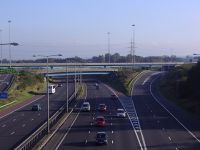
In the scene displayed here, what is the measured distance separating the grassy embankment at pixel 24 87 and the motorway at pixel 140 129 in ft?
56.4

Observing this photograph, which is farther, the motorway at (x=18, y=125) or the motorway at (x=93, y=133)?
the motorway at (x=18, y=125)

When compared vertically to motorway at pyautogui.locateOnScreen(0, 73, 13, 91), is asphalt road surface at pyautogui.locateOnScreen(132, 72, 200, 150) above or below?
below

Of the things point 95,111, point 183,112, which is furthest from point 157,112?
point 95,111

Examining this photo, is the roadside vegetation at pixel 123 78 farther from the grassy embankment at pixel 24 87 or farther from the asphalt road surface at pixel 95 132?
the asphalt road surface at pixel 95 132

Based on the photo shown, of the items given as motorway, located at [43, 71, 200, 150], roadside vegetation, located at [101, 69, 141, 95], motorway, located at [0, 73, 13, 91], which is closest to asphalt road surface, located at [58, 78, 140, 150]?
motorway, located at [43, 71, 200, 150]

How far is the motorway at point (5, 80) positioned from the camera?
390 ft

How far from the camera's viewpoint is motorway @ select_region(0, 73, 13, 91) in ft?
390

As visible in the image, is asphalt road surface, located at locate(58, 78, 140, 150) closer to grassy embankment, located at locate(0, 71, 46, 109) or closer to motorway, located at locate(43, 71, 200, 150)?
motorway, located at locate(43, 71, 200, 150)

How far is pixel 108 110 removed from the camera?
86.6 metres

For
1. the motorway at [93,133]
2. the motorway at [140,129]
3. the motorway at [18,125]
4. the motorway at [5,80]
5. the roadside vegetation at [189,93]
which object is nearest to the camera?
the motorway at [93,133]

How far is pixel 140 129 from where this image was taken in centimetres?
6138

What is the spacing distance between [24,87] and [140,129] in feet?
234

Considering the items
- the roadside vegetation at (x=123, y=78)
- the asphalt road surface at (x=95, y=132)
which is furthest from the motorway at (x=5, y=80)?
the asphalt road surface at (x=95, y=132)

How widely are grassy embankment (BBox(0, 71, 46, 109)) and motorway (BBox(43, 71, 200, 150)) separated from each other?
1719cm
